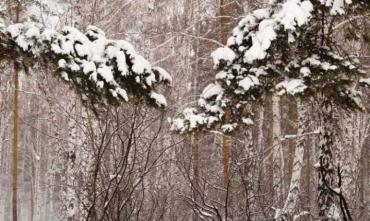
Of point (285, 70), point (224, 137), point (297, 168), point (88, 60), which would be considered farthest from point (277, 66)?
point (224, 137)

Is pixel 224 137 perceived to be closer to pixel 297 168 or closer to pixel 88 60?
pixel 297 168

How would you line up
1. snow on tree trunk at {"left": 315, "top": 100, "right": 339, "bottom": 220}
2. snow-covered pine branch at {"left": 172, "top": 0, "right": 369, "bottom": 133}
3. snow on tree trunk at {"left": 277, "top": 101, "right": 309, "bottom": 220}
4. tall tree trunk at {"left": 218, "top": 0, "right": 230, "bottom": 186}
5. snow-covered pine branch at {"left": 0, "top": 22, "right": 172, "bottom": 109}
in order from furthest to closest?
tall tree trunk at {"left": 218, "top": 0, "right": 230, "bottom": 186}, snow on tree trunk at {"left": 277, "top": 101, "right": 309, "bottom": 220}, snow on tree trunk at {"left": 315, "top": 100, "right": 339, "bottom": 220}, snow-covered pine branch at {"left": 172, "top": 0, "right": 369, "bottom": 133}, snow-covered pine branch at {"left": 0, "top": 22, "right": 172, "bottom": 109}

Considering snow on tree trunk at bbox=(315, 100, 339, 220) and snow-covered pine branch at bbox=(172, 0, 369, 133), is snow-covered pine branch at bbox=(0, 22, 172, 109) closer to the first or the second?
snow-covered pine branch at bbox=(172, 0, 369, 133)

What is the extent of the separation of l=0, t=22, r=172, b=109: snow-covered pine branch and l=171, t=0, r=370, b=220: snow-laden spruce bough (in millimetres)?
1057

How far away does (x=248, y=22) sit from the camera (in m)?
5.84

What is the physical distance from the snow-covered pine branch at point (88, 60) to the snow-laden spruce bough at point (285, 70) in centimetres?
106

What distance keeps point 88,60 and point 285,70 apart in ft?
7.00

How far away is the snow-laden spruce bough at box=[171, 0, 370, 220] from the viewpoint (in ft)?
17.4

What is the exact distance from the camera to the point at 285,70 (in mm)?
5590

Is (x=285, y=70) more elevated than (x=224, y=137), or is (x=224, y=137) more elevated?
(x=224, y=137)

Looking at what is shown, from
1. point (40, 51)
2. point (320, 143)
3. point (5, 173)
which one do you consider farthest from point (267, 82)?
point (5, 173)

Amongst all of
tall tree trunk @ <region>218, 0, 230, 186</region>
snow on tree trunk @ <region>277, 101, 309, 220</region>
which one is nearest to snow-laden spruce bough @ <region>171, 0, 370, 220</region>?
snow on tree trunk @ <region>277, 101, 309, 220</region>

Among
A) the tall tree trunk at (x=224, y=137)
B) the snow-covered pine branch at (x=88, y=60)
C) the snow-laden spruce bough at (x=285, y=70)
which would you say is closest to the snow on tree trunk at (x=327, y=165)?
the snow-laden spruce bough at (x=285, y=70)

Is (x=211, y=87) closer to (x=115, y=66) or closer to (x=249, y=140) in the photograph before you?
(x=115, y=66)
